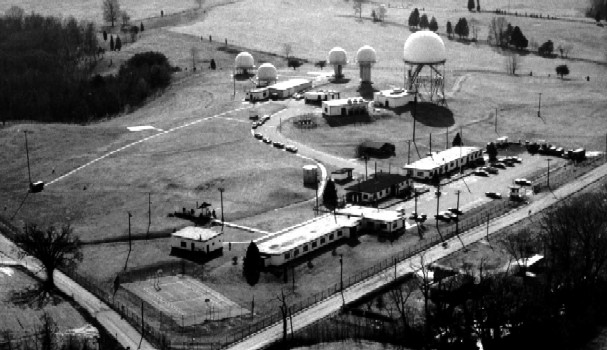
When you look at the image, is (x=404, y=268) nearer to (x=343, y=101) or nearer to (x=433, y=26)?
(x=343, y=101)

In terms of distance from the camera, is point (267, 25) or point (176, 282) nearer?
point (176, 282)

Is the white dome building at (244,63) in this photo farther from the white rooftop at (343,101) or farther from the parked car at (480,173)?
the parked car at (480,173)

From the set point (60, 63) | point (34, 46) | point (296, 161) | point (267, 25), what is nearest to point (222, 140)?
point (296, 161)

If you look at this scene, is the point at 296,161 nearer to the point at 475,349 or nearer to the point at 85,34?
the point at 475,349

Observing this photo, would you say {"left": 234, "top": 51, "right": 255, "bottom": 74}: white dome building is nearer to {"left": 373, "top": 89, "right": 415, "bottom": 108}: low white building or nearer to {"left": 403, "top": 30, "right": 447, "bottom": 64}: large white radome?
{"left": 403, "top": 30, "right": 447, "bottom": 64}: large white radome

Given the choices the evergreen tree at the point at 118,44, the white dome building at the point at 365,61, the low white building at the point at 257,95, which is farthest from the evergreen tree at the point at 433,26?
the low white building at the point at 257,95
